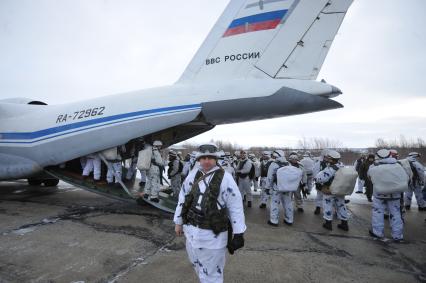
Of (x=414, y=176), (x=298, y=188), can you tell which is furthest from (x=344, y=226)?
(x=414, y=176)

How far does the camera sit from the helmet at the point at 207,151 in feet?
8.41

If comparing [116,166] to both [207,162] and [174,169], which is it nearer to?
[174,169]

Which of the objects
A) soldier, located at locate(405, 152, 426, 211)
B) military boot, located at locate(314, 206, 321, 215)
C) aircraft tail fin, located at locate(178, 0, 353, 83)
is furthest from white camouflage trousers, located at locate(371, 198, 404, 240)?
soldier, located at locate(405, 152, 426, 211)

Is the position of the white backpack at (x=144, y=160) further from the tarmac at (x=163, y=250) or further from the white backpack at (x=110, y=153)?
the tarmac at (x=163, y=250)

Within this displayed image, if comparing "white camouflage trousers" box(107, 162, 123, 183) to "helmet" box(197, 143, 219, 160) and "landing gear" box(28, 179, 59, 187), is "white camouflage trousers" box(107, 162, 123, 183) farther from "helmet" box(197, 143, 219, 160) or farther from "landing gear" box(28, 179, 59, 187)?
"landing gear" box(28, 179, 59, 187)

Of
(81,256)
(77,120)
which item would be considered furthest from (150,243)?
(77,120)

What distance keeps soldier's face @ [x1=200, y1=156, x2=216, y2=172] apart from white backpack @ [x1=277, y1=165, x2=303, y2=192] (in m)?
3.52

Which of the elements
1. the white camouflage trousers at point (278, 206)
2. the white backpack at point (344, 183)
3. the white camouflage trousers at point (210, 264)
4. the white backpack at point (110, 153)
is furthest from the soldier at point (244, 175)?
the white camouflage trousers at point (210, 264)

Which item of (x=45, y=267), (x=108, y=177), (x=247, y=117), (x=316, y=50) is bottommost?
(x=45, y=267)

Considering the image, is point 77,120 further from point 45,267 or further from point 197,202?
point 197,202

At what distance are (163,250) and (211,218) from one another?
6.83 feet

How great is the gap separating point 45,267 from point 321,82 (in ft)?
17.2

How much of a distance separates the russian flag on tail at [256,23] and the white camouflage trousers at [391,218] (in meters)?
3.97

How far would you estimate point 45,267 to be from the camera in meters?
3.38
